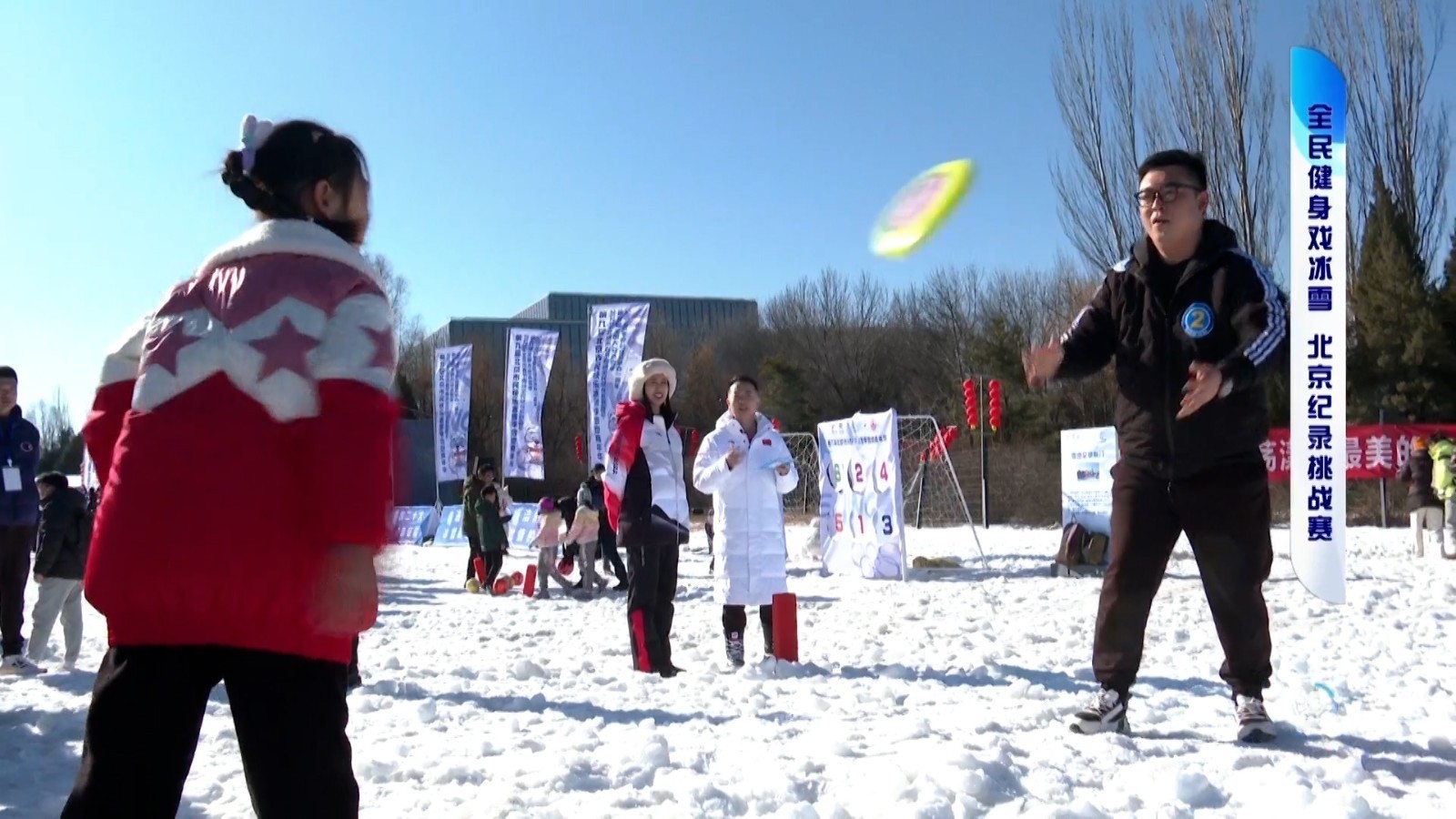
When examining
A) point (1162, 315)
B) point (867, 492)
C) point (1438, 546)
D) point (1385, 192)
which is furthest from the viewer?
point (1385, 192)

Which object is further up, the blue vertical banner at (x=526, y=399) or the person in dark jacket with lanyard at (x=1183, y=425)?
the blue vertical banner at (x=526, y=399)

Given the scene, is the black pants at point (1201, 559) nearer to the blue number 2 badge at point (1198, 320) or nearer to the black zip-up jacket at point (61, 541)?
the blue number 2 badge at point (1198, 320)

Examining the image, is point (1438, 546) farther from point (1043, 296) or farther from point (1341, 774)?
point (1043, 296)

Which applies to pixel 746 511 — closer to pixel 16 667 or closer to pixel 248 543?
pixel 16 667

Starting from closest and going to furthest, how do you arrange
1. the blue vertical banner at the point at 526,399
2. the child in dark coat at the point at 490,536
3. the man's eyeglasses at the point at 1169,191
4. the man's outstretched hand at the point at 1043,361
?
the man's eyeglasses at the point at 1169,191
the man's outstretched hand at the point at 1043,361
the child in dark coat at the point at 490,536
the blue vertical banner at the point at 526,399

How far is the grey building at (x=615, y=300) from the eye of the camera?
53.8 metres

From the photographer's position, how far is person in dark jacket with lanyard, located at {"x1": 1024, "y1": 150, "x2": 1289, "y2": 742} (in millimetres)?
3531

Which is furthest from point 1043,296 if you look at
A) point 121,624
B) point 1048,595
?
point 121,624

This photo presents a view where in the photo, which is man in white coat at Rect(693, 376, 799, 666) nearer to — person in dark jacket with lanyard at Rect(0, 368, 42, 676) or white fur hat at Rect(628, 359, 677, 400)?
white fur hat at Rect(628, 359, 677, 400)

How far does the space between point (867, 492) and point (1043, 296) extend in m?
31.7

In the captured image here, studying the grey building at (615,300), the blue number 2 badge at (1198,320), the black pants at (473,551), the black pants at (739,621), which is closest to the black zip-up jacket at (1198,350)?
the blue number 2 badge at (1198,320)

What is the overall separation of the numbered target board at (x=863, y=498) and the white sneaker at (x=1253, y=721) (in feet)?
29.2

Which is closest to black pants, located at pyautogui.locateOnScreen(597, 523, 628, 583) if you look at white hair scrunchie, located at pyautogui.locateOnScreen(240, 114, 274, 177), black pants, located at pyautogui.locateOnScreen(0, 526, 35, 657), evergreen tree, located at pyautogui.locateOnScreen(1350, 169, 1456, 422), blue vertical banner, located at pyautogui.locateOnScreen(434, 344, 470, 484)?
black pants, located at pyautogui.locateOnScreen(0, 526, 35, 657)

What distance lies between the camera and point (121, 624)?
177 cm
